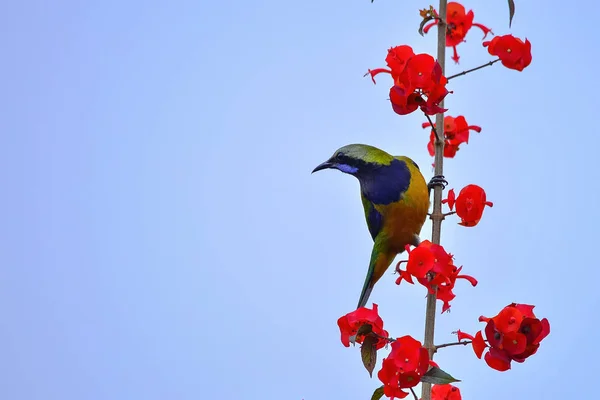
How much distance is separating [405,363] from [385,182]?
1490mm

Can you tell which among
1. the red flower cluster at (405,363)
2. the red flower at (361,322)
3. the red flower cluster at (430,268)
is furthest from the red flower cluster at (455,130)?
the red flower cluster at (405,363)

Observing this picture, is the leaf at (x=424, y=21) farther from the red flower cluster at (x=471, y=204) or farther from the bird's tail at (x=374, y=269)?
the bird's tail at (x=374, y=269)

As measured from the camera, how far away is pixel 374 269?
3664 millimetres

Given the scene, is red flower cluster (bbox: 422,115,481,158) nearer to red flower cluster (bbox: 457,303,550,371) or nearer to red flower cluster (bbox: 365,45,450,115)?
red flower cluster (bbox: 365,45,450,115)

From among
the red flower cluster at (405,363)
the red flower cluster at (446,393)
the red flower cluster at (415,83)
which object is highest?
the red flower cluster at (415,83)

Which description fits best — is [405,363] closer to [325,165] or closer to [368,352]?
[368,352]

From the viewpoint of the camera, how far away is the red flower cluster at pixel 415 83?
2.55 metres

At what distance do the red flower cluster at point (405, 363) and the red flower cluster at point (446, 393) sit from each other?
40cm

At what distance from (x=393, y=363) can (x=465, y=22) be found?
5.21 feet

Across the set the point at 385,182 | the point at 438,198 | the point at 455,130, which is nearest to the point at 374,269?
the point at 385,182

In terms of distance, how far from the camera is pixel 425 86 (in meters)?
2.55

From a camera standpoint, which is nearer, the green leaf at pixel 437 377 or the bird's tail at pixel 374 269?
the green leaf at pixel 437 377

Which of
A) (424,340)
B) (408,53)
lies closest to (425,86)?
(408,53)

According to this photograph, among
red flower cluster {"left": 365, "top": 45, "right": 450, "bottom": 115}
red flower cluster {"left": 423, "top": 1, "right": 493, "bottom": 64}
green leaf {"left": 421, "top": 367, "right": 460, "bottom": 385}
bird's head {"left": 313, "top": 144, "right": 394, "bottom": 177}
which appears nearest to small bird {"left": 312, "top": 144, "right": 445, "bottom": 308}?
bird's head {"left": 313, "top": 144, "right": 394, "bottom": 177}
